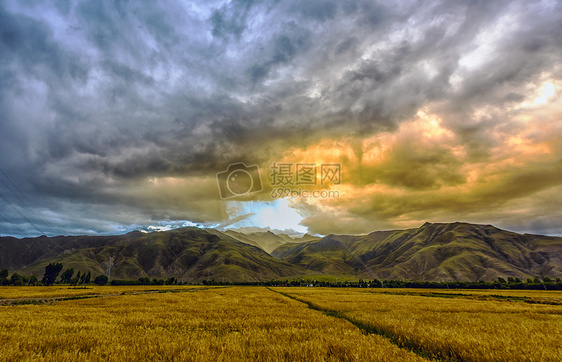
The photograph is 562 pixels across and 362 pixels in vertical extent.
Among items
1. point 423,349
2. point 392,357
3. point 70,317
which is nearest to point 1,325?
point 70,317

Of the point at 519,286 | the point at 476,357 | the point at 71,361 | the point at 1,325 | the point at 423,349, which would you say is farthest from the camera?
the point at 519,286

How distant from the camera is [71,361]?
24.5ft

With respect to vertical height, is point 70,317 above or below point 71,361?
below

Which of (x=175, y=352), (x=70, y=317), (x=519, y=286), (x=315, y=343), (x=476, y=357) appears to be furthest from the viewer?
(x=519, y=286)

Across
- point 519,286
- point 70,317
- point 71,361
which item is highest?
point 71,361

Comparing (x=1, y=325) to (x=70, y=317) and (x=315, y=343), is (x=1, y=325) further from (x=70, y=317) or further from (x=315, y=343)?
(x=315, y=343)

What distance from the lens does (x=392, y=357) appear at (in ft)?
27.4

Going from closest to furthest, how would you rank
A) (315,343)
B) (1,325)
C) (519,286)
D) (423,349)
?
(315,343), (423,349), (1,325), (519,286)

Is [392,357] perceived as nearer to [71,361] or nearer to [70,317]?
[71,361]

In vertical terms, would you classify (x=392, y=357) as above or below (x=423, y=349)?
above

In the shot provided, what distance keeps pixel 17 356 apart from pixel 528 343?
20919 millimetres

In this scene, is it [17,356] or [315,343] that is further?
[315,343]

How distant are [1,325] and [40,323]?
1961 mm

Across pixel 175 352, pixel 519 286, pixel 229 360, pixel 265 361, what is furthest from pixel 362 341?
pixel 519 286
